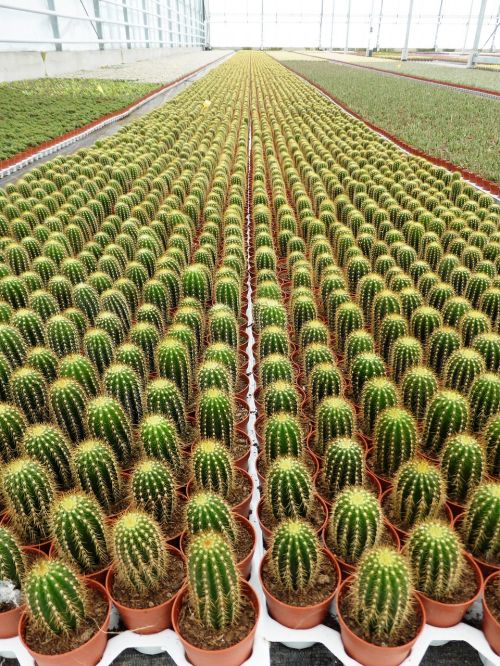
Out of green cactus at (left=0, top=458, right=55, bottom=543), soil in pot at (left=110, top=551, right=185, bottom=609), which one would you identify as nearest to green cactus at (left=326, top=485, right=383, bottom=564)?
soil in pot at (left=110, top=551, right=185, bottom=609)

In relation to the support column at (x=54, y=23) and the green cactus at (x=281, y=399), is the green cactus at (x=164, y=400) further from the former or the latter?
the support column at (x=54, y=23)

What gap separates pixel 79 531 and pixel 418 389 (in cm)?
288

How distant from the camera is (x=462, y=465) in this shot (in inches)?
142

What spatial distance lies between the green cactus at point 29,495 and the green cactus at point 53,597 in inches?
28.3

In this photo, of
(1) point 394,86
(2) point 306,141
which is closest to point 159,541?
(2) point 306,141

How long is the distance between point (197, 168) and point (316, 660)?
10.8 m

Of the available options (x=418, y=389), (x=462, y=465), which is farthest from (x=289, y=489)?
(x=418, y=389)

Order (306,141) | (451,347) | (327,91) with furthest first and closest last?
(327,91), (306,141), (451,347)

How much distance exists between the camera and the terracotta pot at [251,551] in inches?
130

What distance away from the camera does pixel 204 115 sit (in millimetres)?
18828

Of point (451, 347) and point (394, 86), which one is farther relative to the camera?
point (394, 86)

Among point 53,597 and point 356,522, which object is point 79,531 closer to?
point 53,597

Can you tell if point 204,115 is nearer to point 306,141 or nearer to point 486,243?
point 306,141

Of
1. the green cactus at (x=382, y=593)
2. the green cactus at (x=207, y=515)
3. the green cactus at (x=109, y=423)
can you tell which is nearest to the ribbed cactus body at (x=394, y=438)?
the green cactus at (x=382, y=593)
